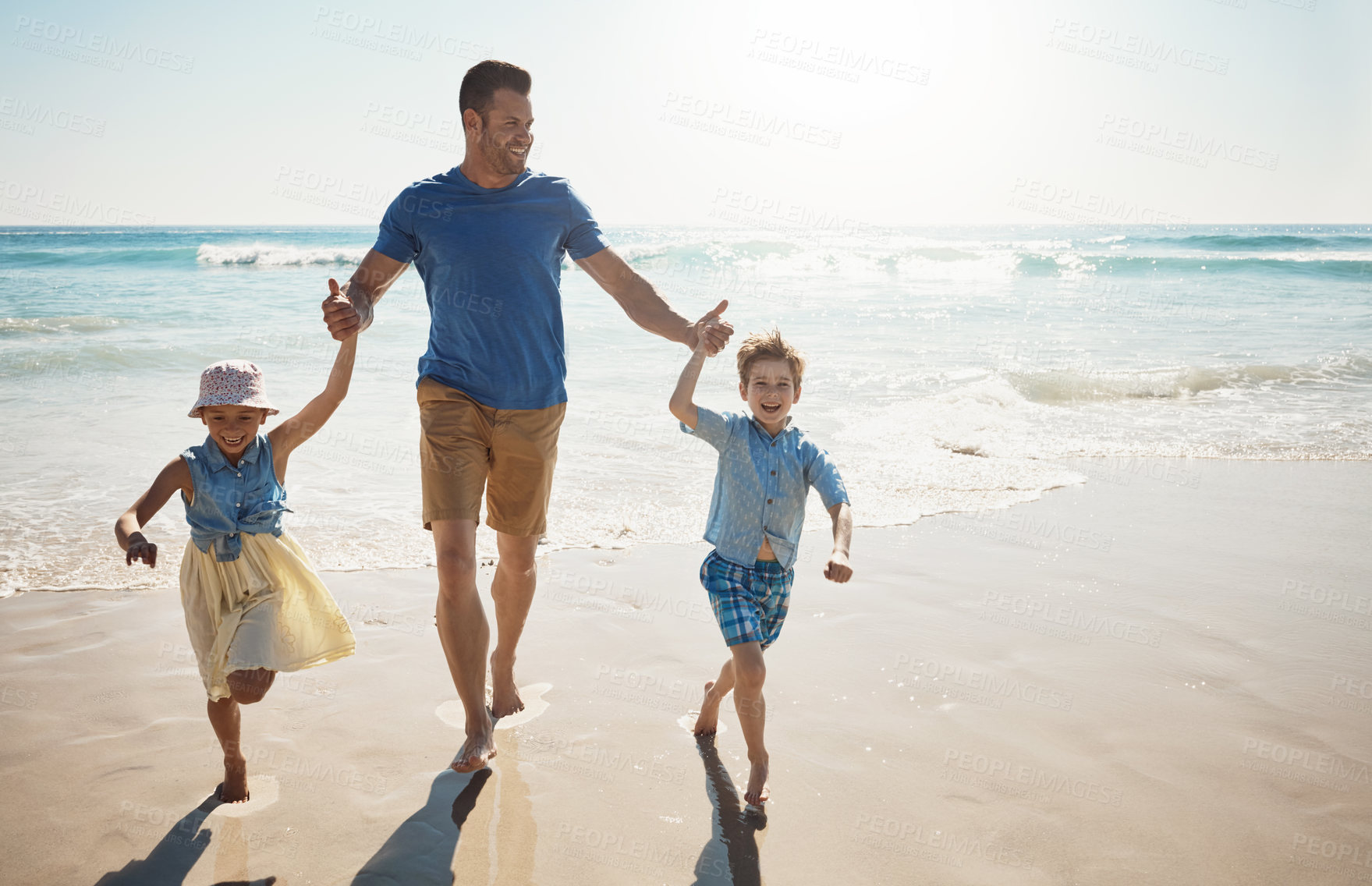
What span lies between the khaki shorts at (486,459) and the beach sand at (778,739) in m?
0.76

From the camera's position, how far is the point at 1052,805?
2896mm

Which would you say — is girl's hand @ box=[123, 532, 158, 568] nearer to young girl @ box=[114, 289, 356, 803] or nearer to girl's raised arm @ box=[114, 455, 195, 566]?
girl's raised arm @ box=[114, 455, 195, 566]

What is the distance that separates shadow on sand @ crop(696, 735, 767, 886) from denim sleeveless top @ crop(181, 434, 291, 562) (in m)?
1.63

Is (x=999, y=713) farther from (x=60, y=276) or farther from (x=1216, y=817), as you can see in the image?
(x=60, y=276)

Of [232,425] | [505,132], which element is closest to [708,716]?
[232,425]

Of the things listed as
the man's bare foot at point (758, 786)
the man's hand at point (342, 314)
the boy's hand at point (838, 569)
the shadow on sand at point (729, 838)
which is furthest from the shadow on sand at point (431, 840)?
the man's hand at point (342, 314)

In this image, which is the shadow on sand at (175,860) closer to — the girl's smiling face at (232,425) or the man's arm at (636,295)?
the girl's smiling face at (232,425)

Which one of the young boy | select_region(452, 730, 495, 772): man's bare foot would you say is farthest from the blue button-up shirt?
select_region(452, 730, 495, 772): man's bare foot

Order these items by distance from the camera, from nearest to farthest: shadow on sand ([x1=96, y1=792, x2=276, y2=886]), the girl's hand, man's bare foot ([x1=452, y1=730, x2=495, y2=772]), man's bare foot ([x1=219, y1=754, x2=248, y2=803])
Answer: the girl's hand, shadow on sand ([x1=96, y1=792, x2=276, y2=886]), man's bare foot ([x1=219, y1=754, x2=248, y2=803]), man's bare foot ([x1=452, y1=730, x2=495, y2=772])

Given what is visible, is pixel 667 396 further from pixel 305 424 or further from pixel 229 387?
pixel 229 387

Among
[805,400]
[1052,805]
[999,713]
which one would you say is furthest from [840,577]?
[805,400]

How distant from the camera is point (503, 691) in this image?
3.53m

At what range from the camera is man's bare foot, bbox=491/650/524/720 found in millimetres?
3496

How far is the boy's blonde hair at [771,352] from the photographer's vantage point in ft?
10.3
